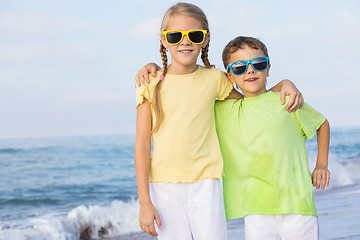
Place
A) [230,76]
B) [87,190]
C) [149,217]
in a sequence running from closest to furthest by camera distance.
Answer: [149,217]
[230,76]
[87,190]

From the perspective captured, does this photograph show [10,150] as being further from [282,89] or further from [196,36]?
[282,89]

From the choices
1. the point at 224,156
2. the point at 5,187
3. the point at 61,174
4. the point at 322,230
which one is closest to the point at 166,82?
the point at 224,156

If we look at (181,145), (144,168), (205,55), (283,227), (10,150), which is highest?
(205,55)

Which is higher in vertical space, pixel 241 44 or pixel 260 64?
pixel 241 44

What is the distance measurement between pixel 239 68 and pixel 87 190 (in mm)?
11378

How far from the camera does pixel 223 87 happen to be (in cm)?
279

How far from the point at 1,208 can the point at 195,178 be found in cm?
1020

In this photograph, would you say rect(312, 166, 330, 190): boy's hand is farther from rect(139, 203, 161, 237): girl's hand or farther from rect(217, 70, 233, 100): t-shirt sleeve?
rect(139, 203, 161, 237): girl's hand

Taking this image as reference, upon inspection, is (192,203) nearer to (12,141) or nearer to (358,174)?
(358,174)

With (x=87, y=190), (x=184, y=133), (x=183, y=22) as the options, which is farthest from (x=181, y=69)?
(x=87, y=190)

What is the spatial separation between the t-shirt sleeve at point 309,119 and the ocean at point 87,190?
7.98ft

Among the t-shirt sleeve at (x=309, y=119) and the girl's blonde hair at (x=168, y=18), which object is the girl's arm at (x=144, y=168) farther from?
the t-shirt sleeve at (x=309, y=119)

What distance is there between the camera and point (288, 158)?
265cm

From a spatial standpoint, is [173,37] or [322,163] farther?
[322,163]
